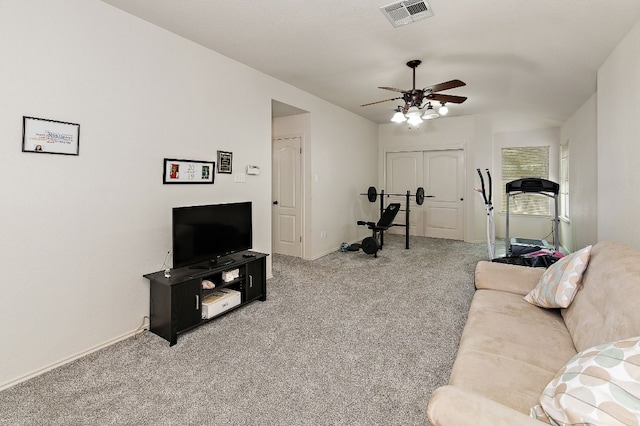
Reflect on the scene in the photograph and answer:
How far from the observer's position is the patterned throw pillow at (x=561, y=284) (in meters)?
1.89

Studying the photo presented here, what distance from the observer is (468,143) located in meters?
6.52

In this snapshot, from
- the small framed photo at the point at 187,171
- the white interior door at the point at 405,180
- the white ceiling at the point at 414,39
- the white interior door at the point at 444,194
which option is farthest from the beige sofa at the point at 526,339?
the white interior door at the point at 405,180

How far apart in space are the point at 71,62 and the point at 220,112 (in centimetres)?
134

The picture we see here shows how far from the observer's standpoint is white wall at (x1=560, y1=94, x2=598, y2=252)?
4.46 m

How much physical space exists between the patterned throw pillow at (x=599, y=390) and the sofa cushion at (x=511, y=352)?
0.64 feet

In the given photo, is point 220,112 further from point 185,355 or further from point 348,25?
point 185,355

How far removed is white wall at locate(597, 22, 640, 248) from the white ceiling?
0.66ft

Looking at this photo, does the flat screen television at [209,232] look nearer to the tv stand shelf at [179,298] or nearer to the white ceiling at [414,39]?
the tv stand shelf at [179,298]

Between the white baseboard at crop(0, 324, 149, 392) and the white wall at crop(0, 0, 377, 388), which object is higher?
the white wall at crop(0, 0, 377, 388)

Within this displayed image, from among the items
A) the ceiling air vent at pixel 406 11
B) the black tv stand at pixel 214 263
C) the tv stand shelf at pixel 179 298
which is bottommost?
the tv stand shelf at pixel 179 298

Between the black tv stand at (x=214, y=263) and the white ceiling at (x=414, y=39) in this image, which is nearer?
the white ceiling at (x=414, y=39)

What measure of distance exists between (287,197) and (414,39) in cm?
310

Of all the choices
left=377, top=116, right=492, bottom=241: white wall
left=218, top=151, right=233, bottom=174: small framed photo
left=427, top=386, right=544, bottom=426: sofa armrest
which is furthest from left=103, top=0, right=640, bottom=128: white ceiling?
left=427, top=386, right=544, bottom=426: sofa armrest

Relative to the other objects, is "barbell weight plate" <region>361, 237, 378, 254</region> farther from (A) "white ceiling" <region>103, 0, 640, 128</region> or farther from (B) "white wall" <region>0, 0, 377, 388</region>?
(B) "white wall" <region>0, 0, 377, 388</region>
